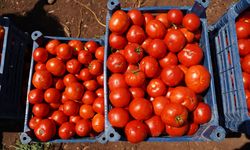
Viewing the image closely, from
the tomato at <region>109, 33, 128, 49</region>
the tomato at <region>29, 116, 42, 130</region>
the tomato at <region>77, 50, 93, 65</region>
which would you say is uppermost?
the tomato at <region>109, 33, 128, 49</region>

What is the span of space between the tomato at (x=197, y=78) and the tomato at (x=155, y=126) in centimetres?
40

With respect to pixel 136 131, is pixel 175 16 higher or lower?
higher

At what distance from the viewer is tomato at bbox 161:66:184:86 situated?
2064 mm

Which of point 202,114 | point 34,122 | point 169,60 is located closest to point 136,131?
point 202,114

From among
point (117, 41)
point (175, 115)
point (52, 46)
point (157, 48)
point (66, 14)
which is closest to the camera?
point (175, 115)

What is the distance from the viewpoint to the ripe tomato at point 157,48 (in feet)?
7.02

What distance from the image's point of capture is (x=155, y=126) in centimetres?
205

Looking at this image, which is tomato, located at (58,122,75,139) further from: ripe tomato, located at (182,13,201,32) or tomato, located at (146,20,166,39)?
ripe tomato, located at (182,13,201,32)

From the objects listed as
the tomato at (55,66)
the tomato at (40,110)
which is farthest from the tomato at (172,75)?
the tomato at (40,110)

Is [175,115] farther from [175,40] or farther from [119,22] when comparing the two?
[119,22]

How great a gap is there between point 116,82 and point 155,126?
19.3 inches

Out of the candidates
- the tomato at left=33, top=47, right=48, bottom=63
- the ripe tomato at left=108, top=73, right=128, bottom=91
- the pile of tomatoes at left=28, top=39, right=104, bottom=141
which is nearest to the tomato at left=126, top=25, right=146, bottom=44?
the ripe tomato at left=108, top=73, right=128, bottom=91

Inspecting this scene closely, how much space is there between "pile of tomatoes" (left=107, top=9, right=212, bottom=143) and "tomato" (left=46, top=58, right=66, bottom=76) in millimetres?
534

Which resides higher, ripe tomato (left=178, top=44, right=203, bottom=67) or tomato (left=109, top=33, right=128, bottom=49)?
tomato (left=109, top=33, right=128, bottom=49)
